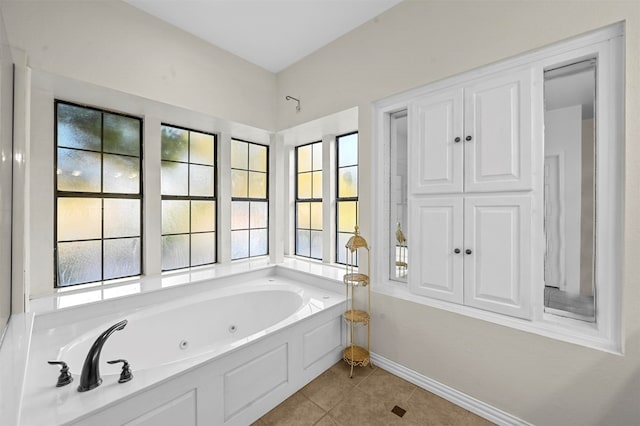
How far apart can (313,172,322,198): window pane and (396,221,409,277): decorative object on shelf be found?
1348 mm

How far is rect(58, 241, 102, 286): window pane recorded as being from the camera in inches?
82.0

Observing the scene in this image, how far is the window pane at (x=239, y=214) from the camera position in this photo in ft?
10.4

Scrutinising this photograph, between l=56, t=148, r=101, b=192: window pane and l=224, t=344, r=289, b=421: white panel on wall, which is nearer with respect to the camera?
l=224, t=344, r=289, b=421: white panel on wall

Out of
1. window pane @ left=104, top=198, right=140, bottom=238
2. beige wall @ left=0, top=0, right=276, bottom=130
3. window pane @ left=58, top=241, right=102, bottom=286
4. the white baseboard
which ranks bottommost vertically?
the white baseboard

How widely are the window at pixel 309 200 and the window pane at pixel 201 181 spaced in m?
1.10

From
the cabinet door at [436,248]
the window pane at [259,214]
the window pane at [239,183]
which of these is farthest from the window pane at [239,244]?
the cabinet door at [436,248]

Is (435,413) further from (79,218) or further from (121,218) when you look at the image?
(79,218)

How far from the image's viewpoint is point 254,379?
61.9 inches

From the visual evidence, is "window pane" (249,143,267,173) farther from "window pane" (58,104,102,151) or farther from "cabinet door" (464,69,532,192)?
"cabinet door" (464,69,532,192)

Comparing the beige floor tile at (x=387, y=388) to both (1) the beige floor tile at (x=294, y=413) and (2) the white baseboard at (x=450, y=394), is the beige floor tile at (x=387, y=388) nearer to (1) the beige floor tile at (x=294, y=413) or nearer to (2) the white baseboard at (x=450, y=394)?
(2) the white baseboard at (x=450, y=394)

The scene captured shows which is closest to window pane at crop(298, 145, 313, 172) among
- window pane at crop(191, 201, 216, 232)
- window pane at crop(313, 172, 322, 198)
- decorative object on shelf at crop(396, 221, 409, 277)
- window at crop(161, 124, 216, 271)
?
window pane at crop(313, 172, 322, 198)

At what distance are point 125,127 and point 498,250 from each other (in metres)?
3.09

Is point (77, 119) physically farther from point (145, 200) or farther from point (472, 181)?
point (472, 181)

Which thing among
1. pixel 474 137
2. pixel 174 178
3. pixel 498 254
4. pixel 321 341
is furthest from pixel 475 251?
pixel 174 178
